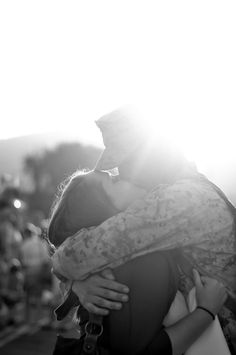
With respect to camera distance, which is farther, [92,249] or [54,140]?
[54,140]

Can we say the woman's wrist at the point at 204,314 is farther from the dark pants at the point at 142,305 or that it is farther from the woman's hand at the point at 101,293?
the woman's hand at the point at 101,293

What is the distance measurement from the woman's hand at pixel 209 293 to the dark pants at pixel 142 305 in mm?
100

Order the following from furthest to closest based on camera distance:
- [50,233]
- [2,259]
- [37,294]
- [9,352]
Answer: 1. [37,294]
2. [2,259]
3. [9,352]
4. [50,233]

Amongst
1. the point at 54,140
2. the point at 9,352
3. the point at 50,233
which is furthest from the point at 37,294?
the point at 54,140

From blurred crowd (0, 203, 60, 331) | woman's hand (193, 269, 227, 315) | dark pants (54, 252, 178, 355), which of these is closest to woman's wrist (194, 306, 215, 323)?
woman's hand (193, 269, 227, 315)

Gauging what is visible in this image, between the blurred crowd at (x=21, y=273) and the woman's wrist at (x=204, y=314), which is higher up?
the woman's wrist at (x=204, y=314)

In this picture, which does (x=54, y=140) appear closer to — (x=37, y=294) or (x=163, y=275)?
(x=37, y=294)

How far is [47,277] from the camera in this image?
43.7 ft

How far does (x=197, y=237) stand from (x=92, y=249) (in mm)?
361

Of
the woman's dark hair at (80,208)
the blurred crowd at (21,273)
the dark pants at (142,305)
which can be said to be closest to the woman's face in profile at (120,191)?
the woman's dark hair at (80,208)

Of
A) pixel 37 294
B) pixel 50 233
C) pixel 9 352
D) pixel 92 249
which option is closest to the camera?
pixel 92 249

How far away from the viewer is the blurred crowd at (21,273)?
1080 cm

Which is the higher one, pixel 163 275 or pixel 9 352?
pixel 163 275

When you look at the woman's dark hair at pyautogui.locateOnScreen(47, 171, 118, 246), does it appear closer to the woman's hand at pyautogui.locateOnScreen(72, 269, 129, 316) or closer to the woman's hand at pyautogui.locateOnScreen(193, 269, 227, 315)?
the woman's hand at pyautogui.locateOnScreen(72, 269, 129, 316)
